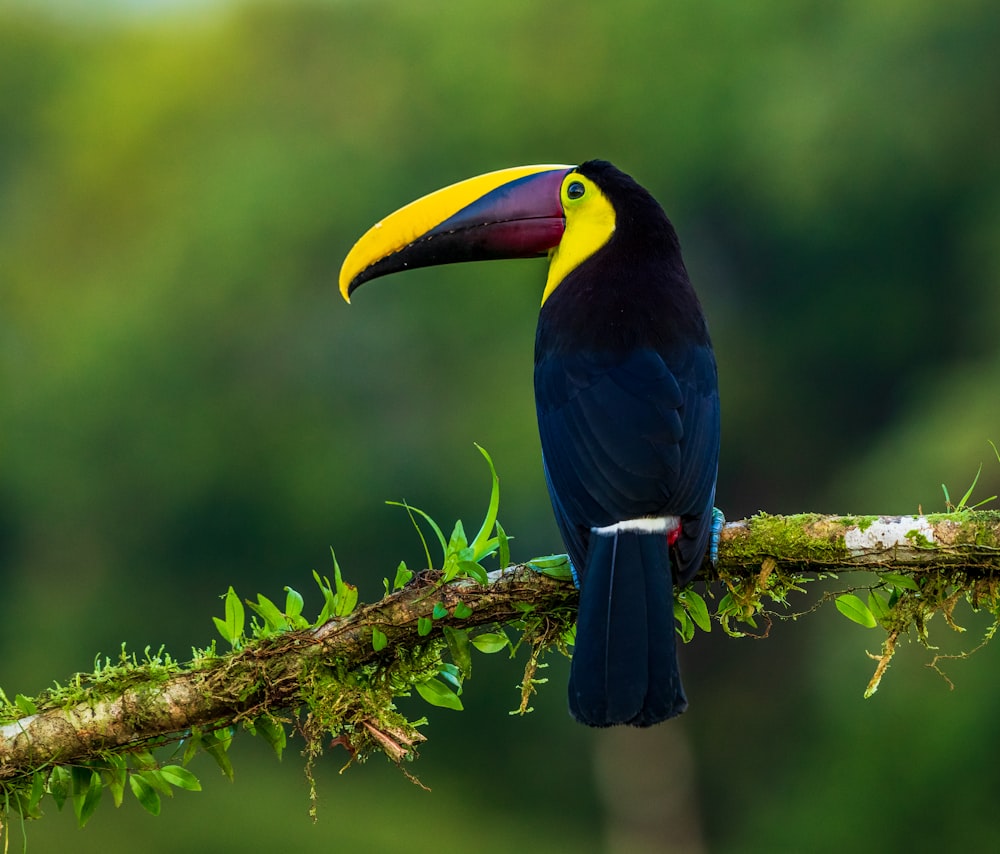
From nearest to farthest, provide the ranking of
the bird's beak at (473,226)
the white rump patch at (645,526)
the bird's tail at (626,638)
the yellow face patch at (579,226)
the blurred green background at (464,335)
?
1. the bird's tail at (626,638)
2. the white rump patch at (645,526)
3. the yellow face patch at (579,226)
4. the bird's beak at (473,226)
5. the blurred green background at (464,335)

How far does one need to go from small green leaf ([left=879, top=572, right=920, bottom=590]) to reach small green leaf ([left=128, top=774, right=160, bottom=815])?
133cm

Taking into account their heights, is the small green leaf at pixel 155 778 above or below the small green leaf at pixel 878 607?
below

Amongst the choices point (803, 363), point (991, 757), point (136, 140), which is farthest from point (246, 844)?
point (136, 140)

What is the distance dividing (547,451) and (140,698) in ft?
3.05

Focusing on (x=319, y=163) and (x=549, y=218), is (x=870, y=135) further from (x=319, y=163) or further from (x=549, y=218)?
(x=549, y=218)

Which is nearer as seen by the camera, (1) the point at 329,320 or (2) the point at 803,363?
(1) the point at 329,320

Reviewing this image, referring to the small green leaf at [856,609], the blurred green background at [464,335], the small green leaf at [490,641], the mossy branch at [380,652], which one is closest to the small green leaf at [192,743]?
the mossy branch at [380,652]

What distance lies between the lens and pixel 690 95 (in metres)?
17.6

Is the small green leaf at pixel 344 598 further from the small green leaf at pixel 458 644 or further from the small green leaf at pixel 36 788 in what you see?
the small green leaf at pixel 36 788

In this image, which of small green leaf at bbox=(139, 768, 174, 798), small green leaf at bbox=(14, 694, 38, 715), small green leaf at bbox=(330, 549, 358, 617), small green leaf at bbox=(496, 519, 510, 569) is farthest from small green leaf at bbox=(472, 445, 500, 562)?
small green leaf at bbox=(14, 694, 38, 715)

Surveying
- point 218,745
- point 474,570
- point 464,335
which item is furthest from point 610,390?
point 464,335

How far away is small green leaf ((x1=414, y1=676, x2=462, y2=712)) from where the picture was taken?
8.78 ft

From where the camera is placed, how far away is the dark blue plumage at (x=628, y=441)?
254 centimetres

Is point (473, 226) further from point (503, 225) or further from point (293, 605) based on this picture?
point (293, 605)
